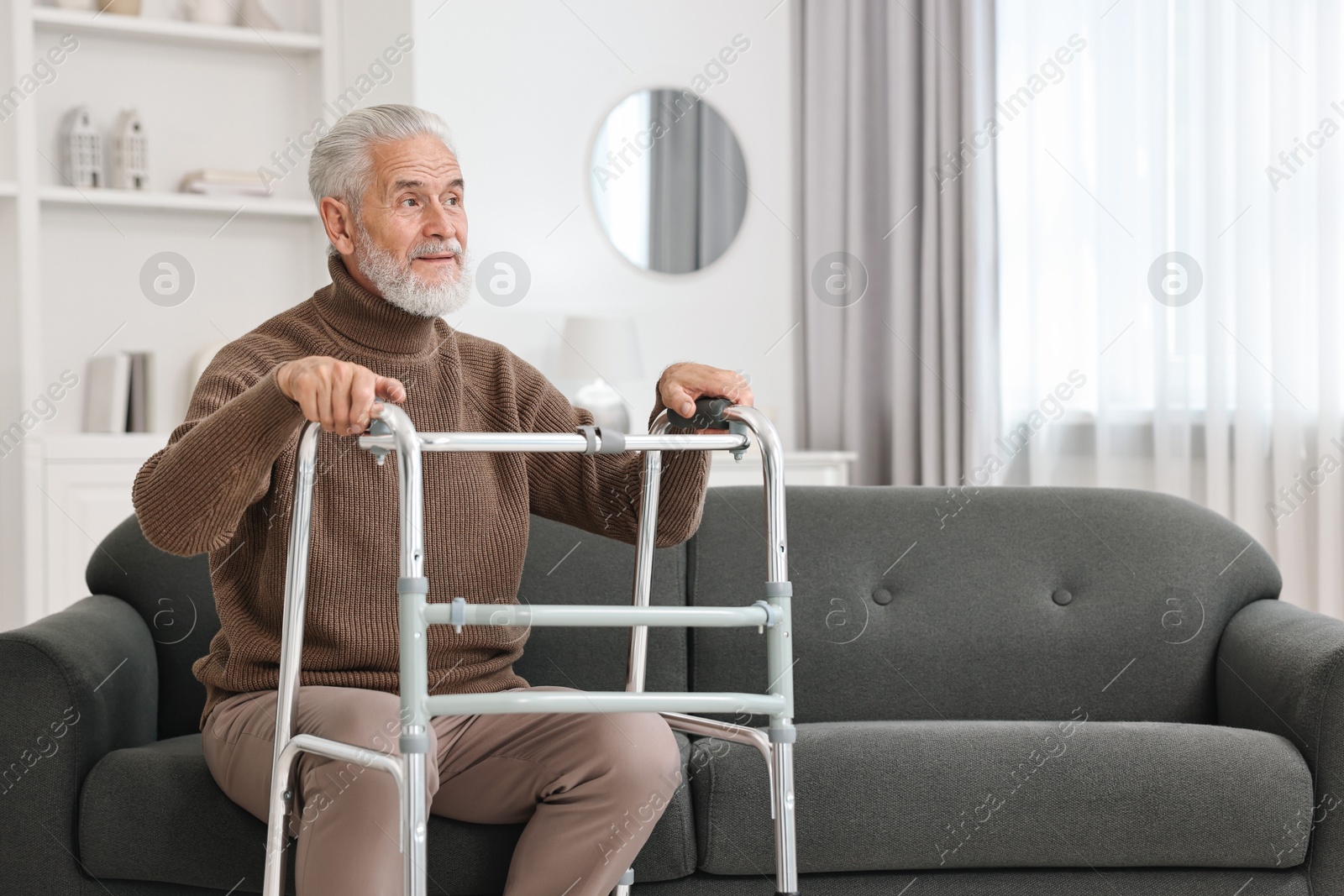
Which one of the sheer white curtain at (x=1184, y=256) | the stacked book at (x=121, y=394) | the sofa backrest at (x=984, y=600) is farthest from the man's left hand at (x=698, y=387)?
the stacked book at (x=121, y=394)

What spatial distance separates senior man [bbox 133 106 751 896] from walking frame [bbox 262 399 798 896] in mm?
42

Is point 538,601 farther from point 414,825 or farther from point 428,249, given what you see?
point 414,825

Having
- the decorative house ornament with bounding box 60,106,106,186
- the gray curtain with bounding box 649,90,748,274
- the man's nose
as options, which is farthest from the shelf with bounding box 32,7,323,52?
the man's nose

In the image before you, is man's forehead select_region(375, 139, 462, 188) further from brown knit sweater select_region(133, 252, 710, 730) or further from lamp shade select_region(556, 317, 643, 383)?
lamp shade select_region(556, 317, 643, 383)

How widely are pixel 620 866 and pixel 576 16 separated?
324cm

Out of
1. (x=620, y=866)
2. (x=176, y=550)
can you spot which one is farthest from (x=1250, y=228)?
(x=176, y=550)

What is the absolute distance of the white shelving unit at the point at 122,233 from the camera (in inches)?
137

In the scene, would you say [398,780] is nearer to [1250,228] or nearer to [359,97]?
[1250,228]

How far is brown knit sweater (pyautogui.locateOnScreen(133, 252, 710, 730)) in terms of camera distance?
4.87 feet

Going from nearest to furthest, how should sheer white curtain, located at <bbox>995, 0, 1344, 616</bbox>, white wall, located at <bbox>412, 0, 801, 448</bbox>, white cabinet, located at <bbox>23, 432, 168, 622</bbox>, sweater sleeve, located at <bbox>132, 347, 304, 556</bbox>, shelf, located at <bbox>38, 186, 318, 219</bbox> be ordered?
sweater sleeve, located at <bbox>132, 347, 304, 556</bbox>
sheer white curtain, located at <bbox>995, 0, 1344, 616</bbox>
white cabinet, located at <bbox>23, 432, 168, 622</bbox>
shelf, located at <bbox>38, 186, 318, 219</bbox>
white wall, located at <bbox>412, 0, 801, 448</bbox>

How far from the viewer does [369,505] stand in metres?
1.64

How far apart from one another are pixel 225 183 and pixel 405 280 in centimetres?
239

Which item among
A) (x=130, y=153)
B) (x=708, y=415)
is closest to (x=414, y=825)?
(x=708, y=415)

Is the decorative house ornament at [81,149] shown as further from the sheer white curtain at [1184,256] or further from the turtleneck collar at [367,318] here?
the sheer white curtain at [1184,256]
